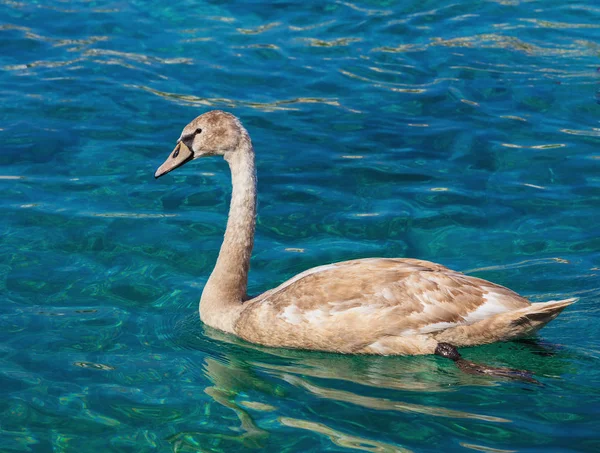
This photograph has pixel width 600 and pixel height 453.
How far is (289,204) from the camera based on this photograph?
11.4 m

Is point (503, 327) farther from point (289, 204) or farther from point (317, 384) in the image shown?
point (289, 204)

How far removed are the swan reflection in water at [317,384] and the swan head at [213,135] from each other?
5.28 ft

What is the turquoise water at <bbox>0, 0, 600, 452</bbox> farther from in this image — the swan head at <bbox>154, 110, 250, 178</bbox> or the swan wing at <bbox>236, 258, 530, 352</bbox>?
the swan head at <bbox>154, 110, 250, 178</bbox>

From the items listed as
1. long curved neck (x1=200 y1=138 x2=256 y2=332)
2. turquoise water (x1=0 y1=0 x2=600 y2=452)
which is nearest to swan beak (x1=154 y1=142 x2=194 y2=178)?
long curved neck (x1=200 y1=138 x2=256 y2=332)

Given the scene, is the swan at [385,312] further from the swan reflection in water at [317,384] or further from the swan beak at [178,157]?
the swan beak at [178,157]

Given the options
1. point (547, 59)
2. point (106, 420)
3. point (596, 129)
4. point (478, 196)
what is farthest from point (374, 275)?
point (547, 59)

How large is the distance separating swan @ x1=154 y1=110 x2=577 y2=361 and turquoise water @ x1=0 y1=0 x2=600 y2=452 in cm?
15

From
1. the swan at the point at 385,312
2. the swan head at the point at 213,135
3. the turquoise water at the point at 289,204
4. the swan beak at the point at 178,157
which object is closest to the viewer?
the turquoise water at the point at 289,204

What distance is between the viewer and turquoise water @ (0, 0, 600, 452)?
736cm

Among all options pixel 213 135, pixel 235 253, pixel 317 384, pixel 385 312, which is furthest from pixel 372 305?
pixel 213 135

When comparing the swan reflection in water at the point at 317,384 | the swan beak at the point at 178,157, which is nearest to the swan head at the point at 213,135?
the swan beak at the point at 178,157

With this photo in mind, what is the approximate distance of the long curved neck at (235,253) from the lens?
886 centimetres

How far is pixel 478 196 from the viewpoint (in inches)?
453

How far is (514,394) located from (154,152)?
257 inches
